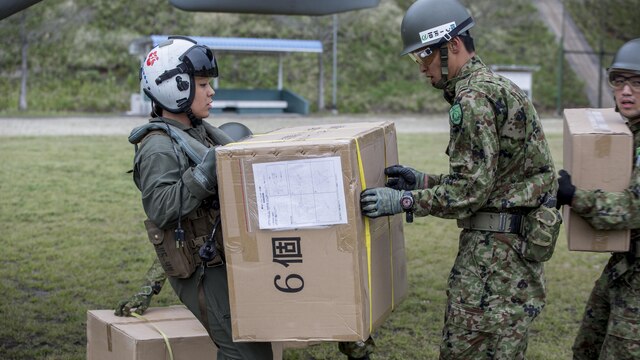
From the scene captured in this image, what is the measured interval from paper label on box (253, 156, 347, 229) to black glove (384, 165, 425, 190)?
679 millimetres

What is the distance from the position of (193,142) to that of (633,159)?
2.20 metres

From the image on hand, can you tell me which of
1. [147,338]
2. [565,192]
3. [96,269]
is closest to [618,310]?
[565,192]

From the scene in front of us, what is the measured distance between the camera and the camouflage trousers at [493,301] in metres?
4.04

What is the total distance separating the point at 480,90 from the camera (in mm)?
3904

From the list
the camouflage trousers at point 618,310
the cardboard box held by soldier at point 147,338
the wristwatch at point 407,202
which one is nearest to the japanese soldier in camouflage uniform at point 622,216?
the camouflage trousers at point 618,310

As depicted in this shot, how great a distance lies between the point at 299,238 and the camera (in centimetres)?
364

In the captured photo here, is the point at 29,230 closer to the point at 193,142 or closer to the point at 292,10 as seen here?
the point at 292,10

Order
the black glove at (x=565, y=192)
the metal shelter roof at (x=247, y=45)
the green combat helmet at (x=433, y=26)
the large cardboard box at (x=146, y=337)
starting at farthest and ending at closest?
the metal shelter roof at (x=247, y=45), the large cardboard box at (x=146, y=337), the black glove at (x=565, y=192), the green combat helmet at (x=433, y=26)

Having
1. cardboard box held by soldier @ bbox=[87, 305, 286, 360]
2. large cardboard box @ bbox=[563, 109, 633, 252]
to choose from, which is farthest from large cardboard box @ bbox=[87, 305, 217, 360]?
large cardboard box @ bbox=[563, 109, 633, 252]

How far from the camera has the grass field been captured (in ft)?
21.9

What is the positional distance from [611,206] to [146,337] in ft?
8.32

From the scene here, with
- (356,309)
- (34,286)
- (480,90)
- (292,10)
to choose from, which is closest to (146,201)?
(356,309)

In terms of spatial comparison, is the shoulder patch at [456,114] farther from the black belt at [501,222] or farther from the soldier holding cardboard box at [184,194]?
the soldier holding cardboard box at [184,194]

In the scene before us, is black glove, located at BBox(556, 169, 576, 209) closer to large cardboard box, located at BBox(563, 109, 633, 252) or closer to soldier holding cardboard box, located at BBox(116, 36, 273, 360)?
large cardboard box, located at BBox(563, 109, 633, 252)
